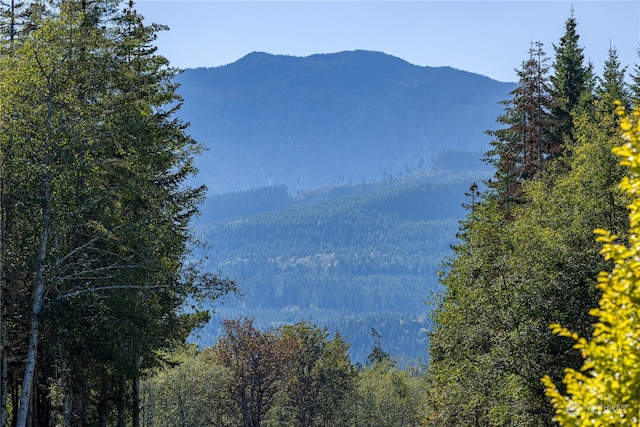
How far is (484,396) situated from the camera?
31.8m

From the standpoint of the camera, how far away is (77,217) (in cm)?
2248

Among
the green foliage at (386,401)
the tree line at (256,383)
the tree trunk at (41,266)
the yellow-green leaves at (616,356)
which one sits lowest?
the yellow-green leaves at (616,356)

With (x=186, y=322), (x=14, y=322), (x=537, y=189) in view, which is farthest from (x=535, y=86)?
(x=14, y=322)

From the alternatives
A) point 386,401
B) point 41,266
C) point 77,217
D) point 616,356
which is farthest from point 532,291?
point 386,401

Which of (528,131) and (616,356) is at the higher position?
(528,131)

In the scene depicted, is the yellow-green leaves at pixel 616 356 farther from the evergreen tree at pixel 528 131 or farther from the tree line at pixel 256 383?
the tree line at pixel 256 383

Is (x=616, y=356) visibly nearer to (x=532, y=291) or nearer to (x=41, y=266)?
(x=41, y=266)

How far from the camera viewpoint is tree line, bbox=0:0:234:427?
71.9 ft

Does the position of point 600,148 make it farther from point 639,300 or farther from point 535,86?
point 639,300

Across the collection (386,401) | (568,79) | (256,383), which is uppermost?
(568,79)

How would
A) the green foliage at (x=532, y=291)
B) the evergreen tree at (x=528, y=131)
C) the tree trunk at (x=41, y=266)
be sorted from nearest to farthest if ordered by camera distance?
the tree trunk at (x=41, y=266) < the green foliage at (x=532, y=291) < the evergreen tree at (x=528, y=131)

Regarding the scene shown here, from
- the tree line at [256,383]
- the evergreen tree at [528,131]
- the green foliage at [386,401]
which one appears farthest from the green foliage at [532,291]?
the green foliage at [386,401]

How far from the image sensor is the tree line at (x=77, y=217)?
21906 millimetres

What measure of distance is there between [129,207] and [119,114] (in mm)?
3812
